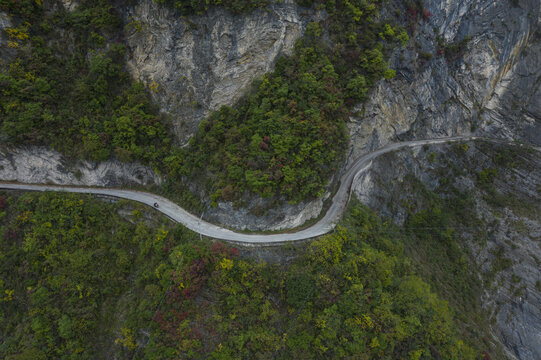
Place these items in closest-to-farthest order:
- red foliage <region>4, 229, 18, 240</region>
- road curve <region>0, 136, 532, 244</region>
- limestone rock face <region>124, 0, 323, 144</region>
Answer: red foliage <region>4, 229, 18, 240</region> → road curve <region>0, 136, 532, 244</region> → limestone rock face <region>124, 0, 323, 144</region>

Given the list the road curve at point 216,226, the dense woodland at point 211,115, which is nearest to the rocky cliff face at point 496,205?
the road curve at point 216,226

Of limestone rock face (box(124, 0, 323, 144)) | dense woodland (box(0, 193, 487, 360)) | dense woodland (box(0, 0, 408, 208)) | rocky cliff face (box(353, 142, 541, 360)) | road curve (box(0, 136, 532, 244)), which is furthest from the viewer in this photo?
rocky cliff face (box(353, 142, 541, 360))

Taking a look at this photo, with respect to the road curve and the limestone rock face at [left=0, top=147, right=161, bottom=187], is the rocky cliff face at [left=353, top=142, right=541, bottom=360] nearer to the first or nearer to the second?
the road curve

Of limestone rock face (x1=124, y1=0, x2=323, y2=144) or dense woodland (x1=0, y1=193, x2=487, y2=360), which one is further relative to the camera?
limestone rock face (x1=124, y1=0, x2=323, y2=144)

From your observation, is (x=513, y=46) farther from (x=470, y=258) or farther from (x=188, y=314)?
(x=188, y=314)

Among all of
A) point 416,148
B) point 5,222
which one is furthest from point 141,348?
point 416,148

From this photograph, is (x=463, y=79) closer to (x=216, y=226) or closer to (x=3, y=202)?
(x=216, y=226)

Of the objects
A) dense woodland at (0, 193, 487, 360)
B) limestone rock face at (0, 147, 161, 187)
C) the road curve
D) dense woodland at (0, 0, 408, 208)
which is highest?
dense woodland at (0, 0, 408, 208)

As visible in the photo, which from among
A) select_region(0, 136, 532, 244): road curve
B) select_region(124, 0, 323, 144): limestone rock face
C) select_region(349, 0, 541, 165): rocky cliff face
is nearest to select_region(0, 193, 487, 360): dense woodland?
select_region(0, 136, 532, 244): road curve
